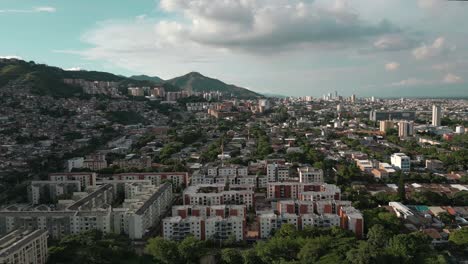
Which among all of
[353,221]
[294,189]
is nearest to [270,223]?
[353,221]

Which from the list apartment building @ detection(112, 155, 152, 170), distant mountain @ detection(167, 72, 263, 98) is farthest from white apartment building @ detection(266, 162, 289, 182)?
distant mountain @ detection(167, 72, 263, 98)

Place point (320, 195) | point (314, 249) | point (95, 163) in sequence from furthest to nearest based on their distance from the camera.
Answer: point (95, 163), point (320, 195), point (314, 249)

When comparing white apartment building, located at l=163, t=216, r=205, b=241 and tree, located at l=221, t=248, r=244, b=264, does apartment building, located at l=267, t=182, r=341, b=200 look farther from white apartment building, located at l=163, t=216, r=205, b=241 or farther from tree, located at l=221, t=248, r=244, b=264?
tree, located at l=221, t=248, r=244, b=264

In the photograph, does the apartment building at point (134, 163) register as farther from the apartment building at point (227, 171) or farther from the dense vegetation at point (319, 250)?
the dense vegetation at point (319, 250)

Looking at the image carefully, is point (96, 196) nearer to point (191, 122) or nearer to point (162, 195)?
point (162, 195)

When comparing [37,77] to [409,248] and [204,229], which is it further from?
[409,248]
